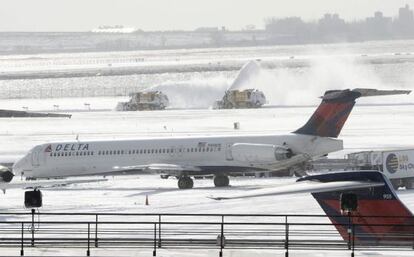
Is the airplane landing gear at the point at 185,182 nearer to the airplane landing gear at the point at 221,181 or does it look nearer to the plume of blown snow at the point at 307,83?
the airplane landing gear at the point at 221,181

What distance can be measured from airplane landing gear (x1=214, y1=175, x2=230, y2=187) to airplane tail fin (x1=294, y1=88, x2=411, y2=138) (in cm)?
456

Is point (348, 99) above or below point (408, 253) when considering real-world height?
above

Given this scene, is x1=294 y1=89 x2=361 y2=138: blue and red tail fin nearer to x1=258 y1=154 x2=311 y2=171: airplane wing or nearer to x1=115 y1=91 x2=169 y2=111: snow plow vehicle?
x1=258 y1=154 x2=311 y2=171: airplane wing

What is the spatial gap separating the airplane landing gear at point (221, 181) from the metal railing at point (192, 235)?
16.0 metres

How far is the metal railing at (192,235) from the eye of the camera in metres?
34.3

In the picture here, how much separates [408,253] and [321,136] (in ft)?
104

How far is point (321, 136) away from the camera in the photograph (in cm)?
6556

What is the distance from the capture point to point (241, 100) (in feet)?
445

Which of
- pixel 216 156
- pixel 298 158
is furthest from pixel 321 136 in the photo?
pixel 216 156

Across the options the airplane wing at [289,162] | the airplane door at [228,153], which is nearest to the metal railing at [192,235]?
the airplane wing at [289,162]

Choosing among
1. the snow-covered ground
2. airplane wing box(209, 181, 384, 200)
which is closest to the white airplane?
the snow-covered ground

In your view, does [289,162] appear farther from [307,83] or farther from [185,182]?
[307,83]

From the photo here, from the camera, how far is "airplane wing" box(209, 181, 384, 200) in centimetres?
3077

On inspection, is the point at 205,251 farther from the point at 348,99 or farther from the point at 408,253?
the point at 348,99
